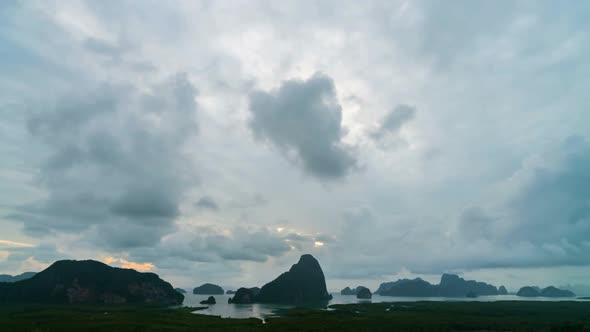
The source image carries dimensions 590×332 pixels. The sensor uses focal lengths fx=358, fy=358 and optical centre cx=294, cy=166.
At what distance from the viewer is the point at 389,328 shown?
3499 inches

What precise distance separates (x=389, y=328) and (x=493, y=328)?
90.3 ft

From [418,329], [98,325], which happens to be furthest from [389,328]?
[98,325]

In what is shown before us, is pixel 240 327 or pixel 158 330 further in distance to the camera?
pixel 240 327

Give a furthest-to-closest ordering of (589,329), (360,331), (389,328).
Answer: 1. (389,328)
2. (360,331)
3. (589,329)

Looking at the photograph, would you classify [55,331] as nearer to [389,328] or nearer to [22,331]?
[22,331]

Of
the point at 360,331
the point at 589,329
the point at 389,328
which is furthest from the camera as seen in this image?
the point at 389,328

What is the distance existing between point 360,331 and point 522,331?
3907cm

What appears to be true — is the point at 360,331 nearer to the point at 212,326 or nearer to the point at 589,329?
the point at 212,326

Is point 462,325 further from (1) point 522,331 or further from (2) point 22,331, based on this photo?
(2) point 22,331

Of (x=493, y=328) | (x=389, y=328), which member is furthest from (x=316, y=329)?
(x=493, y=328)

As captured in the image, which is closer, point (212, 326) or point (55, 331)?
point (55, 331)

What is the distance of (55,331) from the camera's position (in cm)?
8038

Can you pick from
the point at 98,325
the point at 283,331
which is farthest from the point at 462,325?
the point at 98,325

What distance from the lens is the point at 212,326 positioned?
3686 inches
